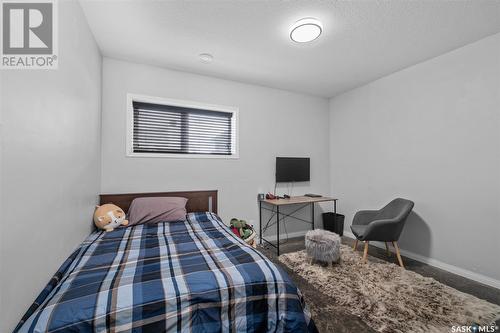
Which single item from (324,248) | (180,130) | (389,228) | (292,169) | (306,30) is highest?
(306,30)

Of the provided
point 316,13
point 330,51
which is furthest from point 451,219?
point 316,13

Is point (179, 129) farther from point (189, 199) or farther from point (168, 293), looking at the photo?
point (168, 293)

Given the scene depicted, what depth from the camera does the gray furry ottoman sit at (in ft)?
8.45

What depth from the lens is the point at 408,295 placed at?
6.64ft

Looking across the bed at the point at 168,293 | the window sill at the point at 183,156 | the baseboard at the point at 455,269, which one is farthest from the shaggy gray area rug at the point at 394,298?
the window sill at the point at 183,156

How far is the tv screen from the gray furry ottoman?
1.23 metres

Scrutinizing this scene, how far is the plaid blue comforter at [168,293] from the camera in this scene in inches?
37.6

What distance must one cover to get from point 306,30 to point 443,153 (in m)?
2.25

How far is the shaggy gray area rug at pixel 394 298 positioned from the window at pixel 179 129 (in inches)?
82.1

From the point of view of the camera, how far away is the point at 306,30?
6.84 feet

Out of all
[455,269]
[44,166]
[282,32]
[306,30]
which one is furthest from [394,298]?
[44,166]

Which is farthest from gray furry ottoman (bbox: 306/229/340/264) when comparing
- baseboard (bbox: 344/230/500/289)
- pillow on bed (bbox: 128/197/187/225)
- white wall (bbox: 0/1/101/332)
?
white wall (bbox: 0/1/101/332)

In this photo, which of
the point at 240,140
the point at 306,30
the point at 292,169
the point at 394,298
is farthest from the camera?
the point at 292,169

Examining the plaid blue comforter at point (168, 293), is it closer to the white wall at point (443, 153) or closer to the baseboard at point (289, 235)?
the baseboard at point (289, 235)
